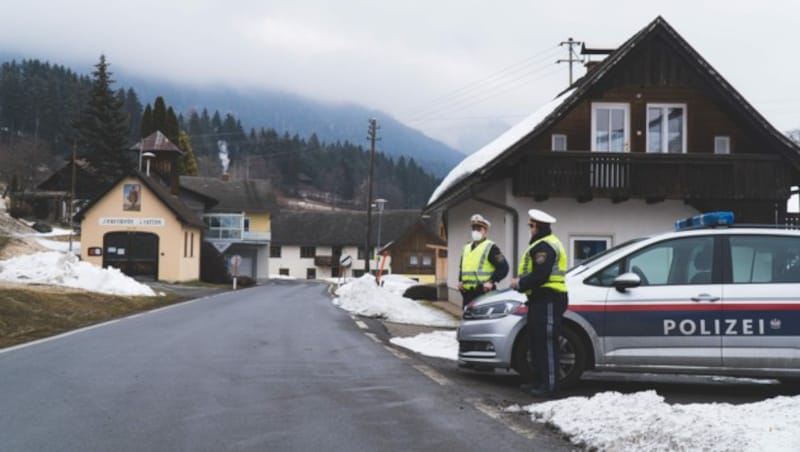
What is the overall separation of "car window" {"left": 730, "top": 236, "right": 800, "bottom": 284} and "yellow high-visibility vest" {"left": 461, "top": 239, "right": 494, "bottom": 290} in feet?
9.50

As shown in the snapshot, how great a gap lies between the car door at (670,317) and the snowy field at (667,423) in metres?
1.46

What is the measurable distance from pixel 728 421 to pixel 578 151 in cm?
1413

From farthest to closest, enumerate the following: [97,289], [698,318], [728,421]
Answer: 1. [97,289]
2. [698,318]
3. [728,421]

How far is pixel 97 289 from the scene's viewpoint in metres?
26.9

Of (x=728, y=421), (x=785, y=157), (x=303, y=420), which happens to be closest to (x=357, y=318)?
(x=785, y=157)

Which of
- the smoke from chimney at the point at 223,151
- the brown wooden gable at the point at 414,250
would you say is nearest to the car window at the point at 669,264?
the brown wooden gable at the point at 414,250

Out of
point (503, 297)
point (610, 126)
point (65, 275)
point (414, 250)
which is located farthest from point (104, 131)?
point (503, 297)

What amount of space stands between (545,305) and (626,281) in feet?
2.91

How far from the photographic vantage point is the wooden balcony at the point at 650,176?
1880 cm

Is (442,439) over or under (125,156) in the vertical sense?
under

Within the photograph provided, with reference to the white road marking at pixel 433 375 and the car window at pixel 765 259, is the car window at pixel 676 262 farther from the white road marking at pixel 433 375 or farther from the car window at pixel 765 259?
the white road marking at pixel 433 375

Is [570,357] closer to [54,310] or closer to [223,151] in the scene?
[54,310]

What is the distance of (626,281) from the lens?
8219mm

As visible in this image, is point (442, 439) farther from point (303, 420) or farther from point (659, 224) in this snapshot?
point (659, 224)
